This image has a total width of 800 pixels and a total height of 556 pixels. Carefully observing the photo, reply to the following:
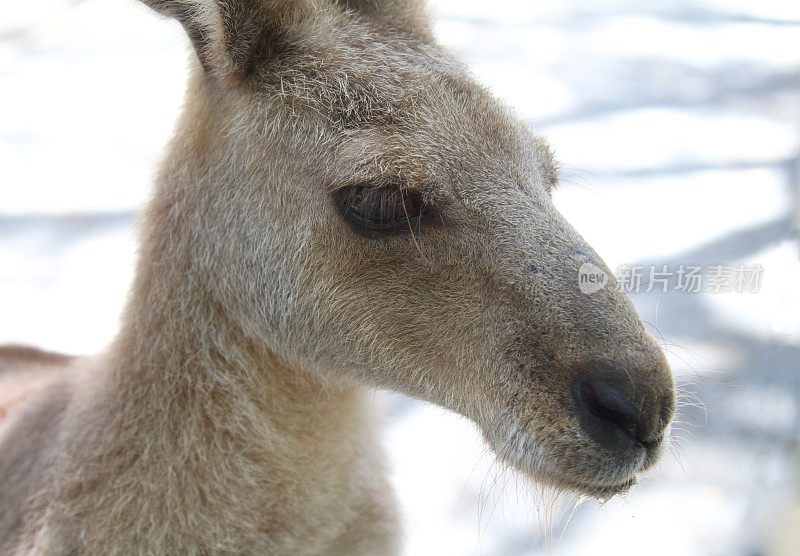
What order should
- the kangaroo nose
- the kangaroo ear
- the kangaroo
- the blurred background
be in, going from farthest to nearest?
the blurred background, the kangaroo ear, the kangaroo, the kangaroo nose

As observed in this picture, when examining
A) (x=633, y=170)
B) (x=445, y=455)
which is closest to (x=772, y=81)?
(x=633, y=170)

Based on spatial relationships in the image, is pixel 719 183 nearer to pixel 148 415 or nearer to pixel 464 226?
pixel 464 226

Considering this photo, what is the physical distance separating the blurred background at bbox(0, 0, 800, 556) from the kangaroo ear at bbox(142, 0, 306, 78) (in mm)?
158

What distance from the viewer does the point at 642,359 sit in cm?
162

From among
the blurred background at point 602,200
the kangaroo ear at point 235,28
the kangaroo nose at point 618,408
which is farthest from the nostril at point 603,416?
the kangaroo ear at point 235,28

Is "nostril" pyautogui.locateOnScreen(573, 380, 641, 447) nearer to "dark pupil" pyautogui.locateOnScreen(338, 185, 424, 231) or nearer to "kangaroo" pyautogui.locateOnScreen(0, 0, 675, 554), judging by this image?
"kangaroo" pyautogui.locateOnScreen(0, 0, 675, 554)

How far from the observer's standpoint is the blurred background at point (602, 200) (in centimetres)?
316

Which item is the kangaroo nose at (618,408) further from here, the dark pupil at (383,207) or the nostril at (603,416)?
the dark pupil at (383,207)

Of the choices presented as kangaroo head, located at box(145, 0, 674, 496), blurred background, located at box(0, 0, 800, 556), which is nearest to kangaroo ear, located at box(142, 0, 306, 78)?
kangaroo head, located at box(145, 0, 674, 496)

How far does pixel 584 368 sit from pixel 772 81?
309 centimetres

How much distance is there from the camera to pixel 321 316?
192cm

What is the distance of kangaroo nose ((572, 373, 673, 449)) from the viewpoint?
62.7 inches

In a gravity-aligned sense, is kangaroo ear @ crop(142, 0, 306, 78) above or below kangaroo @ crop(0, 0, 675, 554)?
above

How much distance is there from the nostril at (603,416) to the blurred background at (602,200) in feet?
1.37
